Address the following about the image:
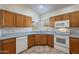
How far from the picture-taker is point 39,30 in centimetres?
160

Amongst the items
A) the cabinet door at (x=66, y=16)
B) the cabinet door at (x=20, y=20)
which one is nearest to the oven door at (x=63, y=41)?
the cabinet door at (x=66, y=16)

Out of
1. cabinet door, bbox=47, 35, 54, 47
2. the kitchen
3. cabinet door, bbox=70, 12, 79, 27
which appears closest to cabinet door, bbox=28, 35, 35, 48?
the kitchen

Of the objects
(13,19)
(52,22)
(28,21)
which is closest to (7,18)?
(13,19)

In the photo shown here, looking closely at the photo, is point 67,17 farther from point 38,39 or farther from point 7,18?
point 7,18

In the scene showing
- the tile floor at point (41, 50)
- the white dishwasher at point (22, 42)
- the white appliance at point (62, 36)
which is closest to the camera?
the tile floor at point (41, 50)

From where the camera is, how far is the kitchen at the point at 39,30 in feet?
5.06

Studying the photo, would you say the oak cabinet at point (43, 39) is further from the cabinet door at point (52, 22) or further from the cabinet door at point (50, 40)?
the cabinet door at point (52, 22)

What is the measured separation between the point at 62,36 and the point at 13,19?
93 centimetres

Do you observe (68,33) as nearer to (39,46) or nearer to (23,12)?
(39,46)

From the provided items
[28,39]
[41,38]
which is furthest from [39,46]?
[28,39]

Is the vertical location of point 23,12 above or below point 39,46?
above

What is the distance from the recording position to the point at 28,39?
179 centimetres
